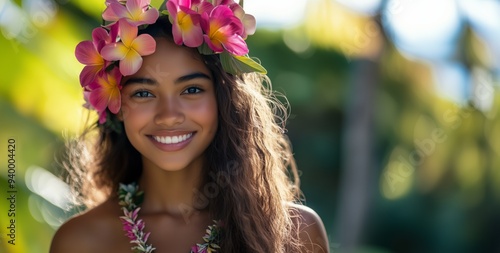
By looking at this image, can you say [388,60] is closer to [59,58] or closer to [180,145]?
[59,58]

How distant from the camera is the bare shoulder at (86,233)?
355 cm

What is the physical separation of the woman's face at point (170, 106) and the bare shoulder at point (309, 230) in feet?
1.55

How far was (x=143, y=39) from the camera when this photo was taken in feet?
10.9

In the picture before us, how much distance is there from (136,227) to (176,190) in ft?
0.66

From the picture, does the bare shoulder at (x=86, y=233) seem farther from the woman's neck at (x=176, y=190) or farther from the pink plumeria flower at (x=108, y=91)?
the pink plumeria flower at (x=108, y=91)

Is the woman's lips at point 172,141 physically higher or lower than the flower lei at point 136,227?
higher

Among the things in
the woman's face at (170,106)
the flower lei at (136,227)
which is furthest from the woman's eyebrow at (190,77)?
the flower lei at (136,227)

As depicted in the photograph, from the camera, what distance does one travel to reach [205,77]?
3406 millimetres

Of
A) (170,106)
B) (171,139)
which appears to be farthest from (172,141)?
(170,106)

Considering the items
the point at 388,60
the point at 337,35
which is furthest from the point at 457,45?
the point at 337,35

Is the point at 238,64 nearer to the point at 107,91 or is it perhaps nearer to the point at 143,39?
the point at 143,39

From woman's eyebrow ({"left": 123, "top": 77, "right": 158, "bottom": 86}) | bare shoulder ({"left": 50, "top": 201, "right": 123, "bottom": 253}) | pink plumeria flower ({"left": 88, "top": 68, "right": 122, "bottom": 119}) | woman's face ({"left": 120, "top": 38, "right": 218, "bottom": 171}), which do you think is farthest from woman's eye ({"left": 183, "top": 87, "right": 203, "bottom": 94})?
bare shoulder ({"left": 50, "top": 201, "right": 123, "bottom": 253})

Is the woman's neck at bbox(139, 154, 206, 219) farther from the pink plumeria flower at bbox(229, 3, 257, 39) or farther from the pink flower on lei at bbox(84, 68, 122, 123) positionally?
the pink plumeria flower at bbox(229, 3, 257, 39)

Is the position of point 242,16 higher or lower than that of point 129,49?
higher
